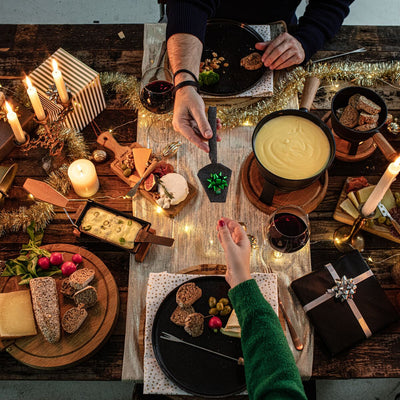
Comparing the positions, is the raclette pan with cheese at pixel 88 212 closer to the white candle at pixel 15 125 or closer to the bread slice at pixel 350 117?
the white candle at pixel 15 125

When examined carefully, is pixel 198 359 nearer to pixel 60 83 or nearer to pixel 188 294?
pixel 188 294

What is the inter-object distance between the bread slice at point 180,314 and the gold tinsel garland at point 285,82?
784 millimetres

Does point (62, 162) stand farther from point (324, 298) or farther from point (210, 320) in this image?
point (324, 298)

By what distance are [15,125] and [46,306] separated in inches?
26.7

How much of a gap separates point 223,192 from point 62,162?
0.67 meters

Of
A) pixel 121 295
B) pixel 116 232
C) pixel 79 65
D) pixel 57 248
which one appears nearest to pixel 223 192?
pixel 116 232

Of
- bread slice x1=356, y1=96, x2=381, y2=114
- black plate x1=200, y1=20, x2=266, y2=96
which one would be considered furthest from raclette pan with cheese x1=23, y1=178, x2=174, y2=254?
bread slice x1=356, y1=96, x2=381, y2=114

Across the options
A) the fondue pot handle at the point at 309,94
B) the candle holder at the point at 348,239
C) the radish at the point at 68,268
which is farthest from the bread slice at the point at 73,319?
the fondue pot handle at the point at 309,94

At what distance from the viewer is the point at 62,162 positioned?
1.64 m

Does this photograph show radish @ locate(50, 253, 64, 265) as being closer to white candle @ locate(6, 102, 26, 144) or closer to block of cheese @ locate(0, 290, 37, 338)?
block of cheese @ locate(0, 290, 37, 338)

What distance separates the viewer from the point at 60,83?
1469mm

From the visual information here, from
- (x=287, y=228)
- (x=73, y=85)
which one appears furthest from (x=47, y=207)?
(x=287, y=228)

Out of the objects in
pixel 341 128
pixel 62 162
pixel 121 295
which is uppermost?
pixel 341 128

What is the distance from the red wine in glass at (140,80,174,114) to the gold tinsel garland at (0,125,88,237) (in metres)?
0.32
